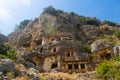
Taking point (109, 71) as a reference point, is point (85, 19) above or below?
above

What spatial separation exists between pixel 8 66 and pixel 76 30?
51720 mm

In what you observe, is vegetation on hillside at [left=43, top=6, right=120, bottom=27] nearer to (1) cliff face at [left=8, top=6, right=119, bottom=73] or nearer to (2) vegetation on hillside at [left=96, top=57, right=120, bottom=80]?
(1) cliff face at [left=8, top=6, right=119, bottom=73]

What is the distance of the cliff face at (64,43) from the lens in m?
59.5

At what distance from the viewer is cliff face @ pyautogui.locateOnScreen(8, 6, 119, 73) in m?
59.5

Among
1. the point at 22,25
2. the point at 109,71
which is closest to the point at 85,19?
the point at 22,25

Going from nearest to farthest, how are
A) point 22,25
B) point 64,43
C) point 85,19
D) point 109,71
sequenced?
point 109,71 → point 64,43 → point 85,19 → point 22,25

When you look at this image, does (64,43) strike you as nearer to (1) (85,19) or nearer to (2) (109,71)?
(2) (109,71)

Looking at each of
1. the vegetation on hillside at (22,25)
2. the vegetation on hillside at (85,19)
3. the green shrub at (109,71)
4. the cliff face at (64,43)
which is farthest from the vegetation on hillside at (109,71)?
the vegetation on hillside at (22,25)

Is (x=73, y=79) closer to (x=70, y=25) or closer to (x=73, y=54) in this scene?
(x=73, y=54)

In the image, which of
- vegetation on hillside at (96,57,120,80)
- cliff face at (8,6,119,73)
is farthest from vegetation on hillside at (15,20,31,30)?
vegetation on hillside at (96,57,120,80)

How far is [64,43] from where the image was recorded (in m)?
63.3

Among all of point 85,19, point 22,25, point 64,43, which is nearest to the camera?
point 64,43

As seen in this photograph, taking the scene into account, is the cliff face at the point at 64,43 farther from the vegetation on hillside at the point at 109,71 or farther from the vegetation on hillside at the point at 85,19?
the vegetation on hillside at the point at 109,71

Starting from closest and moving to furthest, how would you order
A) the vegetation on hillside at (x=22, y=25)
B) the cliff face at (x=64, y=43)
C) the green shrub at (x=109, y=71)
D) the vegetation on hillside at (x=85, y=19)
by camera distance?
the green shrub at (x=109, y=71) → the cliff face at (x=64, y=43) → the vegetation on hillside at (x=85, y=19) → the vegetation on hillside at (x=22, y=25)
